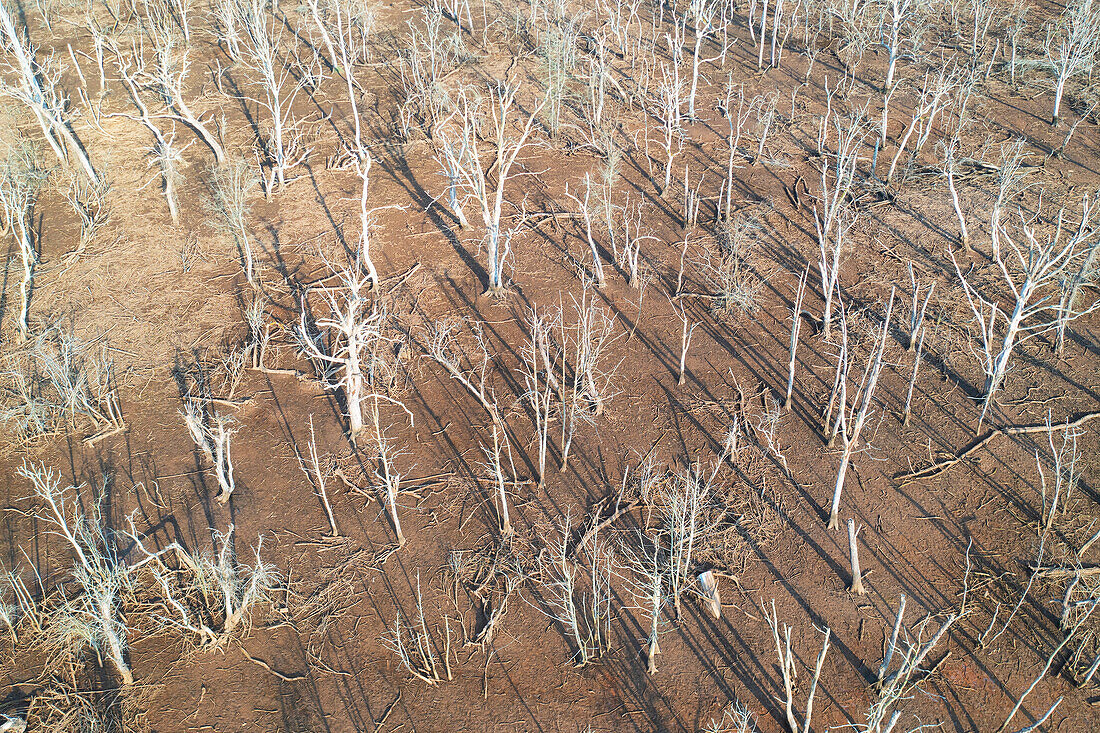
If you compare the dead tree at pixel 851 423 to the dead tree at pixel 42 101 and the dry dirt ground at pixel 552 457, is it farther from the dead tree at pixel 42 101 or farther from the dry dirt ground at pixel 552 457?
the dead tree at pixel 42 101

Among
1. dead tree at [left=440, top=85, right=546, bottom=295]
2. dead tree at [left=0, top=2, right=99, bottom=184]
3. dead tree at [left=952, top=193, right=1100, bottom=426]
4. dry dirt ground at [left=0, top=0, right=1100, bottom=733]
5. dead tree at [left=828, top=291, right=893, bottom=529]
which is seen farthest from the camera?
dead tree at [left=0, top=2, right=99, bottom=184]

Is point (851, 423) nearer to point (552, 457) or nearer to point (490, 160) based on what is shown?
point (552, 457)

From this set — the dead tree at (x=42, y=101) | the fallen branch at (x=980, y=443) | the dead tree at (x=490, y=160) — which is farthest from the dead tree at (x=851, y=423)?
the dead tree at (x=42, y=101)

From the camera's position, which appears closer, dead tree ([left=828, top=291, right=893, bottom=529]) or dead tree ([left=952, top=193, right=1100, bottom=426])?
dead tree ([left=828, top=291, right=893, bottom=529])

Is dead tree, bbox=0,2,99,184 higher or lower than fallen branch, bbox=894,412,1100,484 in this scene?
higher

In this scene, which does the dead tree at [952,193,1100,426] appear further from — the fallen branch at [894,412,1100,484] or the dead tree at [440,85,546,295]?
the dead tree at [440,85,546,295]

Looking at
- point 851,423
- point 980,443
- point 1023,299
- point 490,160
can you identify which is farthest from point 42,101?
point 980,443

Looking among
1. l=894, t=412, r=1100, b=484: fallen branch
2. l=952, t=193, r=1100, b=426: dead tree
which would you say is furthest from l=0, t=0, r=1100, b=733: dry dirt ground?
l=952, t=193, r=1100, b=426: dead tree

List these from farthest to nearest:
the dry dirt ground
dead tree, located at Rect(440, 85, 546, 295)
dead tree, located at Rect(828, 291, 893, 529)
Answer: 1. dead tree, located at Rect(440, 85, 546, 295)
2. dead tree, located at Rect(828, 291, 893, 529)
3. the dry dirt ground

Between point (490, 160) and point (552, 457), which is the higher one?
point (490, 160)
